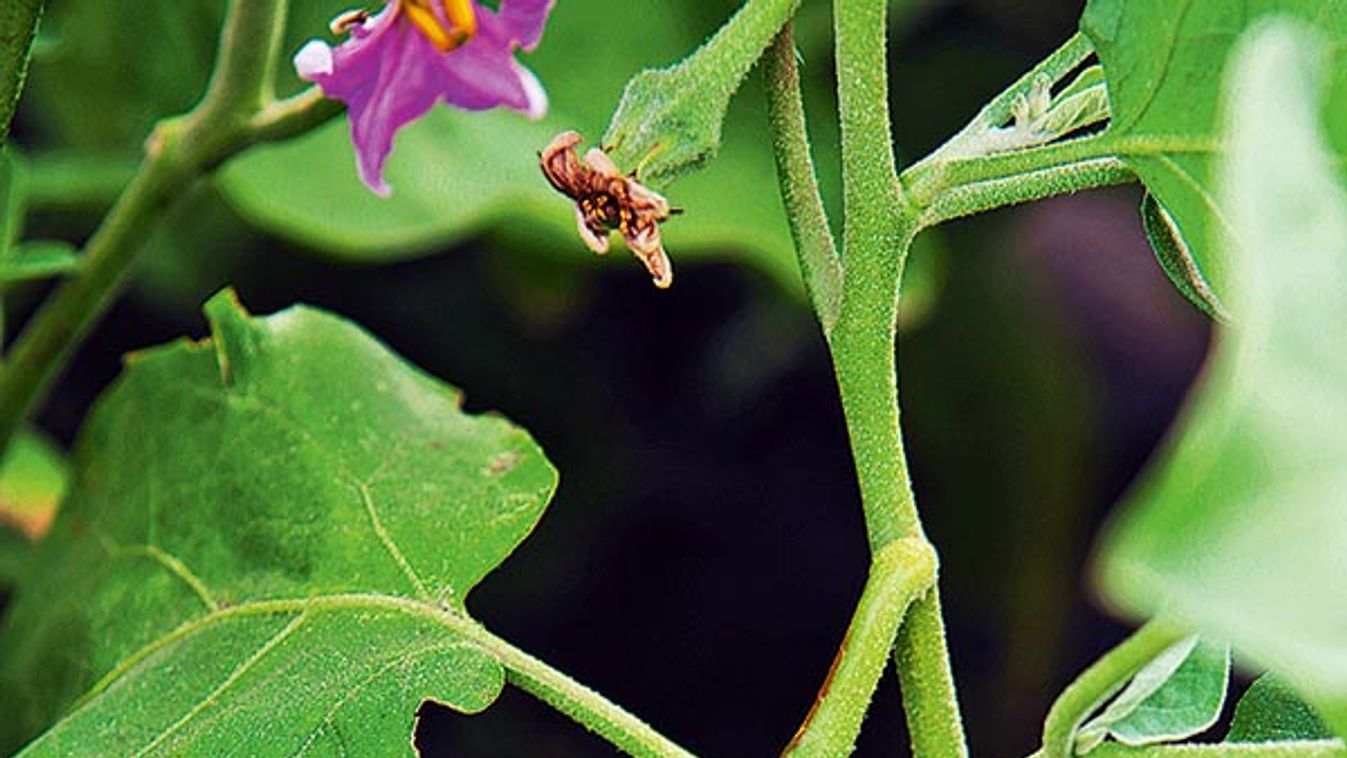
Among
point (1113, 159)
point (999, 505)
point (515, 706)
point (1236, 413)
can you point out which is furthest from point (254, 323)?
point (999, 505)

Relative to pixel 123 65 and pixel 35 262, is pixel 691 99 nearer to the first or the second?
pixel 35 262

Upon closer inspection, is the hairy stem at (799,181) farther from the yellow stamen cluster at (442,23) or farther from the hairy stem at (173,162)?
the hairy stem at (173,162)

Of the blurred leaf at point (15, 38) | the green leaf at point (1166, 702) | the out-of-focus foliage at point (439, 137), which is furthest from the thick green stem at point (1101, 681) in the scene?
the out-of-focus foliage at point (439, 137)

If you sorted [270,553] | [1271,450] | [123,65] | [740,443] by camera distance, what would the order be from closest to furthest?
[1271,450] → [270,553] → [123,65] → [740,443]

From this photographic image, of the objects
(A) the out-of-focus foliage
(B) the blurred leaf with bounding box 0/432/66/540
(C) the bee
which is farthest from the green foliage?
(B) the blurred leaf with bounding box 0/432/66/540

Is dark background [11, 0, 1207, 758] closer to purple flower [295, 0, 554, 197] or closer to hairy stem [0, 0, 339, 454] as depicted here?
hairy stem [0, 0, 339, 454]

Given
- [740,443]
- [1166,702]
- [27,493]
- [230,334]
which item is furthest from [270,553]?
[740,443]
